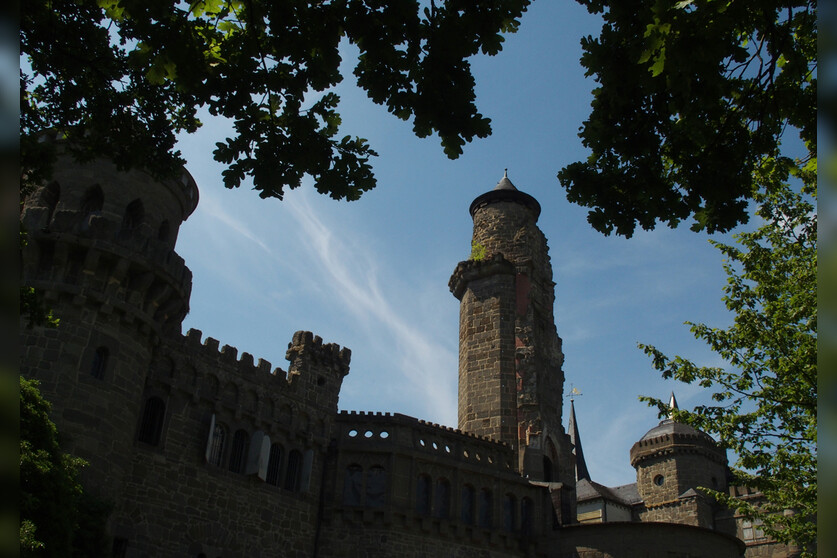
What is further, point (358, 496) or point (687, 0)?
point (358, 496)

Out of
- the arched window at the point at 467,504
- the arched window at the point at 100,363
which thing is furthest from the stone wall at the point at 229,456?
the arched window at the point at 467,504

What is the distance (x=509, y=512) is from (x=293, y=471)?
857cm

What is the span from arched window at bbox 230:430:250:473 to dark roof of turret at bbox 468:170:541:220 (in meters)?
18.2

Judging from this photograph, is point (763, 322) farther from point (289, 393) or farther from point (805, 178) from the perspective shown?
point (289, 393)

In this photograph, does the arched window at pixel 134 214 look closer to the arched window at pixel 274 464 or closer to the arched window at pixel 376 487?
the arched window at pixel 274 464

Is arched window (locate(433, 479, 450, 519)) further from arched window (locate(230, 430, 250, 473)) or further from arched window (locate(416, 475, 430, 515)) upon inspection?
arched window (locate(230, 430, 250, 473))

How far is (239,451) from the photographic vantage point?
81.8 ft

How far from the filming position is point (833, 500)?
1444 millimetres

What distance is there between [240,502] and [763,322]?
638 inches

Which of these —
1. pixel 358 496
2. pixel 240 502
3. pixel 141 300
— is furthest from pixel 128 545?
pixel 358 496

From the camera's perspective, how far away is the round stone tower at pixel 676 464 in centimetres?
4431

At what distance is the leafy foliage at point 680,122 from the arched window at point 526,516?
2233 cm

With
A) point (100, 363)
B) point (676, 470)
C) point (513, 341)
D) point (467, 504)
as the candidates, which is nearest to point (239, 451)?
point (100, 363)

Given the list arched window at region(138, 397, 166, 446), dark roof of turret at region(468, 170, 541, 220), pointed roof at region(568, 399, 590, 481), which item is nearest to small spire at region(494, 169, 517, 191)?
dark roof of turret at region(468, 170, 541, 220)
